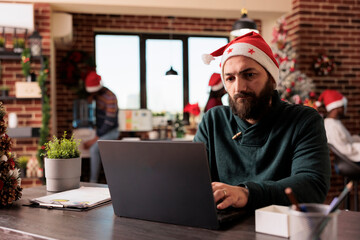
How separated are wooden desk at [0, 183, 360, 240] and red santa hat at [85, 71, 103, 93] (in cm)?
402

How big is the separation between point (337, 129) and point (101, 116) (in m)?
2.93

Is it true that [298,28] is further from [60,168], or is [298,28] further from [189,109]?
[60,168]

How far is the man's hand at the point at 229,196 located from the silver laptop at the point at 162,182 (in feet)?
0.09

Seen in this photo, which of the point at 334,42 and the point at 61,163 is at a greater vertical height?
the point at 334,42

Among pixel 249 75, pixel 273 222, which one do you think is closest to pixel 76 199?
pixel 273 222

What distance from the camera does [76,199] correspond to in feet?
4.53

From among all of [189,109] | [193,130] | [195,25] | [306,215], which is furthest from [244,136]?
[195,25]

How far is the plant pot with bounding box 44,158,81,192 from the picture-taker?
5.02ft

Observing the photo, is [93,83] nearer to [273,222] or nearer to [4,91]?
[4,91]

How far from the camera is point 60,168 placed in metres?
1.54

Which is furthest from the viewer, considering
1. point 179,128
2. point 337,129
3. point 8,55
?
point 179,128

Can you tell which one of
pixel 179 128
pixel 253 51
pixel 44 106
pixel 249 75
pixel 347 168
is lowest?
pixel 347 168

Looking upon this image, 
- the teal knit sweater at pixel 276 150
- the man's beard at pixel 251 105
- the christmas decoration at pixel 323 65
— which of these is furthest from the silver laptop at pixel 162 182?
the christmas decoration at pixel 323 65

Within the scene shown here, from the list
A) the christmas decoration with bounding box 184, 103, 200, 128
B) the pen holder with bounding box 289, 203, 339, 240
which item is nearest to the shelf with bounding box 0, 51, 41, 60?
the christmas decoration with bounding box 184, 103, 200, 128
